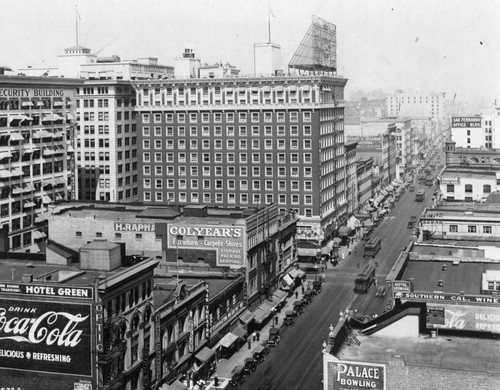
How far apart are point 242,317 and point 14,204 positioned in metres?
41.0

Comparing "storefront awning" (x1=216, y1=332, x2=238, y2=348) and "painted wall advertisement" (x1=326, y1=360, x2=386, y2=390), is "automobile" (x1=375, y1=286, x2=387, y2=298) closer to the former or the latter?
"storefront awning" (x1=216, y1=332, x2=238, y2=348)

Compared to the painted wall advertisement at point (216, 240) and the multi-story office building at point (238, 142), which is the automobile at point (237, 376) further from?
the multi-story office building at point (238, 142)

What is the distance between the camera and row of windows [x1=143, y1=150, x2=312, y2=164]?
13812 cm

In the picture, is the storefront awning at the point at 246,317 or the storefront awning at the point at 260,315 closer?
the storefront awning at the point at 246,317

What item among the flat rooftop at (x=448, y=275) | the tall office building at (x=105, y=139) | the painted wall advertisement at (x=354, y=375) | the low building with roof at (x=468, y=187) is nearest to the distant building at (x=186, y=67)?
the tall office building at (x=105, y=139)

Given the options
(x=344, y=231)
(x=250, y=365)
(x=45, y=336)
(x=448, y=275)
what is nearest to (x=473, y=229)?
(x=448, y=275)

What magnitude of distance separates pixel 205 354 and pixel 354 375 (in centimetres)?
3339

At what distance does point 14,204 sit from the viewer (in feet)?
366

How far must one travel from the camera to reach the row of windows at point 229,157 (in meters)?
138

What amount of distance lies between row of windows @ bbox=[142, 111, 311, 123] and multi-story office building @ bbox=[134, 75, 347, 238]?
0.18 meters

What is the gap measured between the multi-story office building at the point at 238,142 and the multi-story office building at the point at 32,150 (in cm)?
1963

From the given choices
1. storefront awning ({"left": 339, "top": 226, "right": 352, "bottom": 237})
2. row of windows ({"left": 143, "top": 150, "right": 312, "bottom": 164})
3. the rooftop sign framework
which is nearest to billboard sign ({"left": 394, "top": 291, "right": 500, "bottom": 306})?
row of windows ({"left": 143, "top": 150, "right": 312, "bottom": 164})

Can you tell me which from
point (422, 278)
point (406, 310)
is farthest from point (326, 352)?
point (422, 278)

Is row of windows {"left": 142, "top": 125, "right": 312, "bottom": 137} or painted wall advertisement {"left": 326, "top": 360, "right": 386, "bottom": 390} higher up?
row of windows {"left": 142, "top": 125, "right": 312, "bottom": 137}
